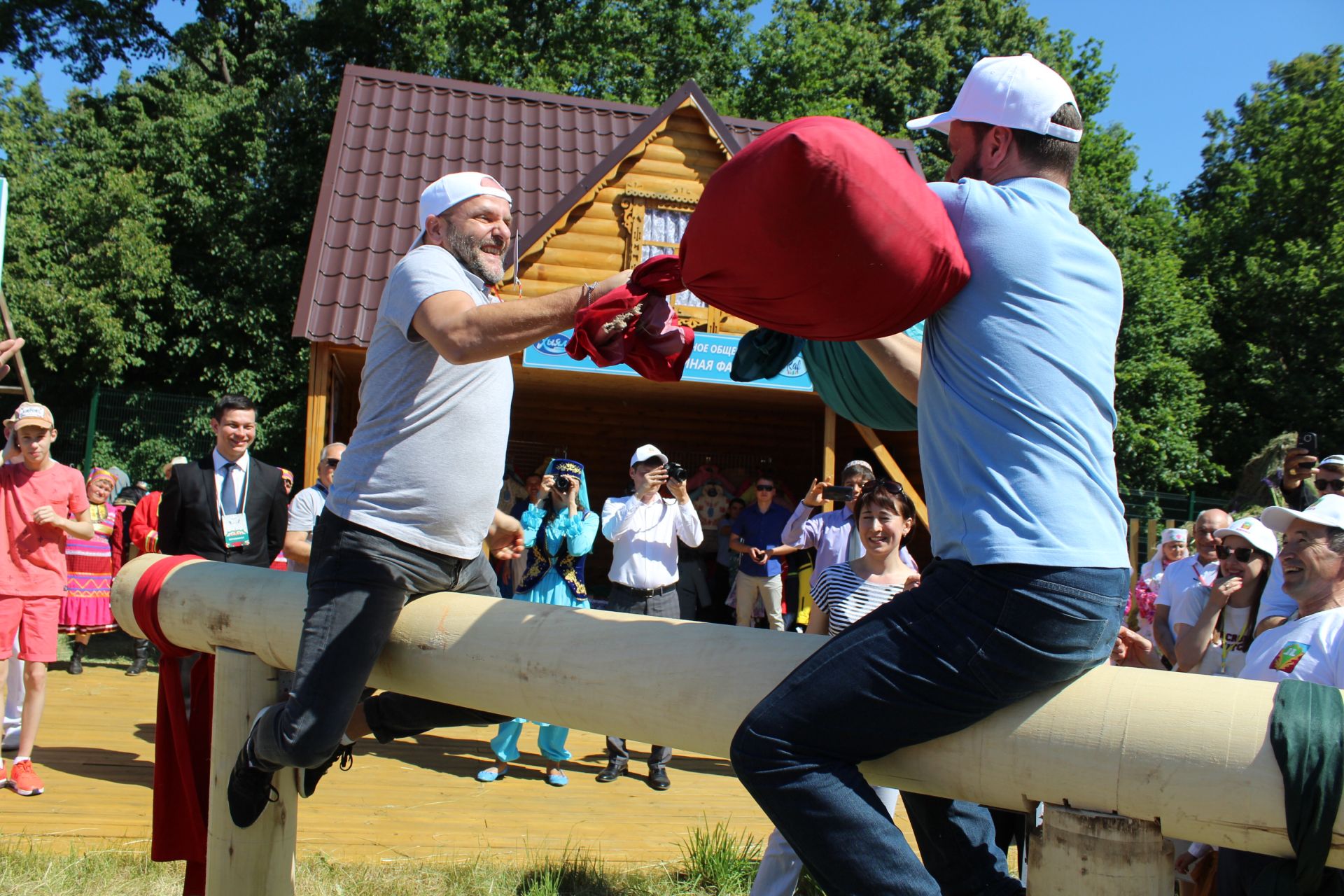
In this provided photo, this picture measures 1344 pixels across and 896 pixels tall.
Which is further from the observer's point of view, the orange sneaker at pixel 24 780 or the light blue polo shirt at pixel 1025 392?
the orange sneaker at pixel 24 780

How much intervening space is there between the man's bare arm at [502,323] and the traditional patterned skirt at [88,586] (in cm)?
755

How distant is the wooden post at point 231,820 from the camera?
2.65 m

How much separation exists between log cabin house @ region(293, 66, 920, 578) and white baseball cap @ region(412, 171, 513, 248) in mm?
6163

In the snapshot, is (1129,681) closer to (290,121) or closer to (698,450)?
(698,450)

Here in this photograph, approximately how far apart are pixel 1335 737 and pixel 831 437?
8452 mm

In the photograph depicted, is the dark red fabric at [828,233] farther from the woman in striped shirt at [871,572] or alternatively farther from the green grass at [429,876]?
the green grass at [429,876]

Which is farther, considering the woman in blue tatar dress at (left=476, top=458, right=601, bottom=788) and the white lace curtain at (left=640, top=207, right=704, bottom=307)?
the white lace curtain at (left=640, top=207, right=704, bottom=307)

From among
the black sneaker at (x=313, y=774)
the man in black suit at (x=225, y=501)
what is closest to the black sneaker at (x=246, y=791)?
the black sneaker at (x=313, y=774)

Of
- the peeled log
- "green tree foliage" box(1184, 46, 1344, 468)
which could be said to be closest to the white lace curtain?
the peeled log

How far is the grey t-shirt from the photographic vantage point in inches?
93.0

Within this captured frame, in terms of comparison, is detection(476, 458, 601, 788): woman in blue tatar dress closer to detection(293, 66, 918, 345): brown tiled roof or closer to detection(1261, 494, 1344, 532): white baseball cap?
detection(293, 66, 918, 345): brown tiled roof

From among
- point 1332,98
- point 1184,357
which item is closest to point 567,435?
point 1184,357

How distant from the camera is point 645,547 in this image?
634cm

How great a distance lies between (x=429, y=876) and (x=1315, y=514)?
3263mm
